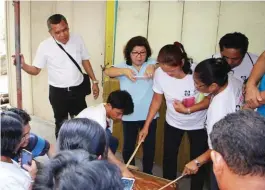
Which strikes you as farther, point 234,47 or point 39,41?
point 39,41

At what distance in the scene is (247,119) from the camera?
43.3 inches

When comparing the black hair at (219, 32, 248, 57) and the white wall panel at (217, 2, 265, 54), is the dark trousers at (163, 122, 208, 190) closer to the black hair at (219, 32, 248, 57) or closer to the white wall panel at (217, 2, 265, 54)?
the black hair at (219, 32, 248, 57)

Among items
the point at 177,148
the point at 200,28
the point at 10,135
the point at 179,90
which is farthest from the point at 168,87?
the point at 10,135

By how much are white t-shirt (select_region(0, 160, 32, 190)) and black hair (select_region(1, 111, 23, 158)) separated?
72 mm

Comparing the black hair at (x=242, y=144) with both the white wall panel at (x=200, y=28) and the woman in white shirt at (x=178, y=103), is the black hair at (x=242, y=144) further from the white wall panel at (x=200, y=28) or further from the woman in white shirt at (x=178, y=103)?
the white wall panel at (x=200, y=28)

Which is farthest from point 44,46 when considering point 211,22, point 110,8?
point 211,22

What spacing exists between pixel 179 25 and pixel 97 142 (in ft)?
6.84

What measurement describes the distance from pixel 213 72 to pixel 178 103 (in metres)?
0.52

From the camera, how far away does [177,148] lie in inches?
103

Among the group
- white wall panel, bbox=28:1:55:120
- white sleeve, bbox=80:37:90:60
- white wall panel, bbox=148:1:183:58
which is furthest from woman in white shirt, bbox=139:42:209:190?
white wall panel, bbox=28:1:55:120

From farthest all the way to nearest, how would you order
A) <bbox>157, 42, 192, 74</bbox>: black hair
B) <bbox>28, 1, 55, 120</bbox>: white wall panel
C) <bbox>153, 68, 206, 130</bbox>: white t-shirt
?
<bbox>28, 1, 55, 120</bbox>: white wall panel, <bbox>153, 68, 206, 130</bbox>: white t-shirt, <bbox>157, 42, 192, 74</bbox>: black hair

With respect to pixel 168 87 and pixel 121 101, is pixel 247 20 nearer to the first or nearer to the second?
pixel 168 87

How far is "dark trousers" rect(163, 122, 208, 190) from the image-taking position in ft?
8.21

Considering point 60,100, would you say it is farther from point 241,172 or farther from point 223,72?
point 241,172
